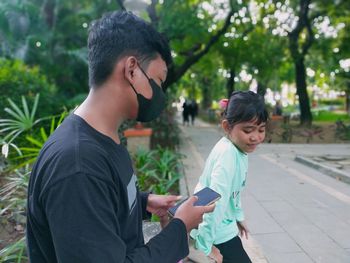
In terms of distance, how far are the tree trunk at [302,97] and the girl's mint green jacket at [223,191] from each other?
15.7 metres

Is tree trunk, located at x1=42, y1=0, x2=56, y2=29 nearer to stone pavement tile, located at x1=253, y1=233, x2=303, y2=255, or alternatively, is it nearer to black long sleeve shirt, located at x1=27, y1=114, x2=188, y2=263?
stone pavement tile, located at x1=253, y1=233, x2=303, y2=255

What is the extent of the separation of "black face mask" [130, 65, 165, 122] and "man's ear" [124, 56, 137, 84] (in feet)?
0.10

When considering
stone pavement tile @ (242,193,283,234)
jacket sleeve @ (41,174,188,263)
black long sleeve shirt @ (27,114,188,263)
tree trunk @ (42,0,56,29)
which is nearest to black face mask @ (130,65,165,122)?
black long sleeve shirt @ (27,114,188,263)

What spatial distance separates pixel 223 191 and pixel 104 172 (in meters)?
1.13

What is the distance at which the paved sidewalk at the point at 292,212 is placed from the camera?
3537 mm

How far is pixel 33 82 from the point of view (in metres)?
8.27

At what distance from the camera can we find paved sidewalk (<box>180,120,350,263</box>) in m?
3.54

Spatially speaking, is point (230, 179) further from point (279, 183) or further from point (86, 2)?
point (86, 2)

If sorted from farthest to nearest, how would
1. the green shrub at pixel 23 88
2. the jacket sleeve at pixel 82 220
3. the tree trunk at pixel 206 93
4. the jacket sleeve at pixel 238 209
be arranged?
the tree trunk at pixel 206 93
the green shrub at pixel 23 88
the jacket sleeve at pixel 238 209
the jacket sleeve at pixel 82 220

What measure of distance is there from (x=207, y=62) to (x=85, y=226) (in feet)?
71.5

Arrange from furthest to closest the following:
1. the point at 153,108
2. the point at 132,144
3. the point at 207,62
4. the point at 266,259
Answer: the point at 207,62
the point at 132,144
the point at 266,259
the point at 153,108

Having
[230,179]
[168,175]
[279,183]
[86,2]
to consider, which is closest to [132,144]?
[168,175]

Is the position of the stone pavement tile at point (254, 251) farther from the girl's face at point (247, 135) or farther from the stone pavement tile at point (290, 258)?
the girl's face at point (247, 135)

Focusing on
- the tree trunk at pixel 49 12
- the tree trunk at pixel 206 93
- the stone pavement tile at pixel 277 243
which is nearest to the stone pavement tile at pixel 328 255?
the stone pavement tile at pixel 277 243
